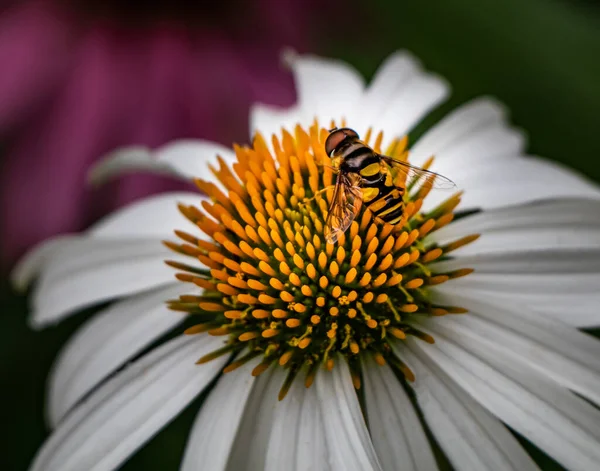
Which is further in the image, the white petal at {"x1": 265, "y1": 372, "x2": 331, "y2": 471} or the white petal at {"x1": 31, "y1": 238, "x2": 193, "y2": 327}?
the white petal at {"x1": 31, "y1": 238, "x2": 193, "y2": 327}

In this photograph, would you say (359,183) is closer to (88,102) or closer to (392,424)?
(392,424)

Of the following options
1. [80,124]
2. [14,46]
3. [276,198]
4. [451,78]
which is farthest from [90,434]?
[451,78]

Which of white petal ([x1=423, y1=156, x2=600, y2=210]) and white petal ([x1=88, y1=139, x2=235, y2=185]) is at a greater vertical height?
white petal ([x1=88, y1=139, x2=235, y2=185])

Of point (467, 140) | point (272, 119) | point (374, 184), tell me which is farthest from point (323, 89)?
point (374, 184)

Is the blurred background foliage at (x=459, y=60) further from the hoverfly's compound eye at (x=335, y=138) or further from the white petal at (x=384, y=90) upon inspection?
the hoverfly's compound eye at (x=335, y=138)

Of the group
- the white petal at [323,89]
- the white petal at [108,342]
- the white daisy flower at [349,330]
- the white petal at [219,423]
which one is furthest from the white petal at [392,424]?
the white petal at [323,89]

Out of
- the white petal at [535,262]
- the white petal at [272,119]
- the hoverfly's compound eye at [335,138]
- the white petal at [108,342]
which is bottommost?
the white petal at [108,342]

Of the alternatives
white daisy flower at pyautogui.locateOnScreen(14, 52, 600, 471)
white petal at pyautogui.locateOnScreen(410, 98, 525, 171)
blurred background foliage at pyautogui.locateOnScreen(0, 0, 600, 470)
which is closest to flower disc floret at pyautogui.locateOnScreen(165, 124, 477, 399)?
white daisy flower at pyautogui.locateOnScreen(14, 52, 600, 471)

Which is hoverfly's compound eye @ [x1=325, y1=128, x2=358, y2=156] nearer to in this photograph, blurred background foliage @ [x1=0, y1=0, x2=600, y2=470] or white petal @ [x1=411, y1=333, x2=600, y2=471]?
white petal @ [x1=411, y1=333, x2=600, y2=471]
